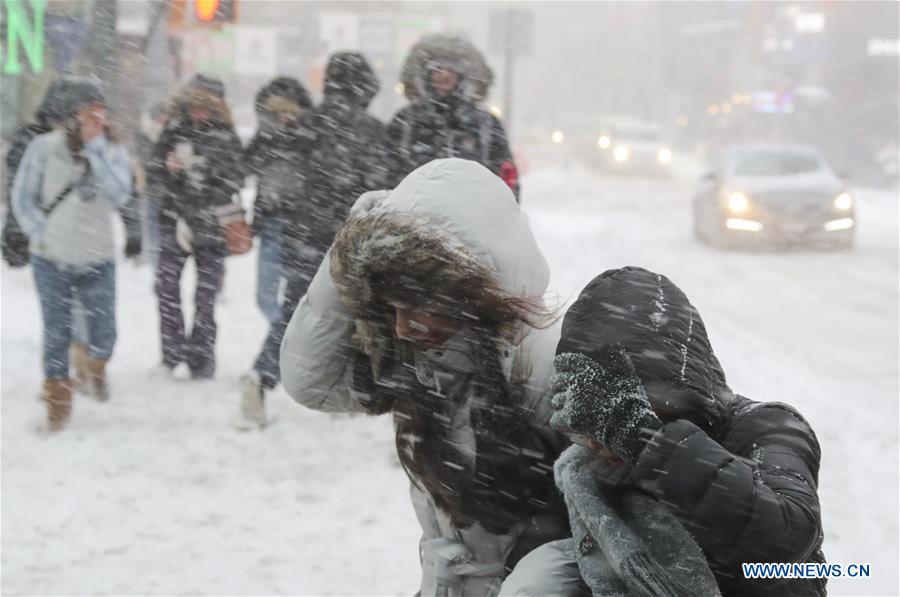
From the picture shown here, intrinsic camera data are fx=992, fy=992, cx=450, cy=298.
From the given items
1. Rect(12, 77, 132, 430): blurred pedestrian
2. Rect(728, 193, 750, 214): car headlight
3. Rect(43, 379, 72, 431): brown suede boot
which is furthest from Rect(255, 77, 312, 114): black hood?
Rect(728, 193, 750, 214): car headlight

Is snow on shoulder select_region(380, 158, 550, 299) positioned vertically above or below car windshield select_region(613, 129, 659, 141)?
above

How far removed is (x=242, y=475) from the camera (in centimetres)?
496

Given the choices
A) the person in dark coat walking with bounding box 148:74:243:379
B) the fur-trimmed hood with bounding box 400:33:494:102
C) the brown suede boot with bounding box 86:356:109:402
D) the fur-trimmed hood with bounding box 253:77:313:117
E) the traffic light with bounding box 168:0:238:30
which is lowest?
the brown suede boot with bounding box 86:356:109:402

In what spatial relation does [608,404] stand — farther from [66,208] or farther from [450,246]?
[66,208]

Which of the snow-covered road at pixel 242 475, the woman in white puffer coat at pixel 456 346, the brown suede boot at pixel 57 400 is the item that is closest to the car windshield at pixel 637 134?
the snow-covered road at pixel 242 475

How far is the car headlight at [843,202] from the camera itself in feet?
47.4

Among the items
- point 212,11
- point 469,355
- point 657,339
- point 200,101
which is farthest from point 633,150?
point 657,339

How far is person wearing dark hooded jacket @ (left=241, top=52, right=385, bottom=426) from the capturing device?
5.25m

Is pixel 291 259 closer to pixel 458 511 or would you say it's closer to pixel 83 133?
pixel 83 133

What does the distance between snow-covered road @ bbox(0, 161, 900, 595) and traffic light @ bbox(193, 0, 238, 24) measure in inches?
108

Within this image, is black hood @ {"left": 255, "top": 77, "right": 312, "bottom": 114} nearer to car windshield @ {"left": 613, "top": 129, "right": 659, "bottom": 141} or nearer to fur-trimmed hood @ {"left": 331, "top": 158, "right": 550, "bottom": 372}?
fur-trimmed hood @ {"left": 331, "top": 158, "right": 550, "bottom": 372}

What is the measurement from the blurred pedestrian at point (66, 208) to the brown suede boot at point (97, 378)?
35 cm

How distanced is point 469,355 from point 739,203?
43.6 ft

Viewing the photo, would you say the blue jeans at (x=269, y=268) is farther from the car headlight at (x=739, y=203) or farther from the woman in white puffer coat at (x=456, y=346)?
the car headlight at (x=739, y=203)
